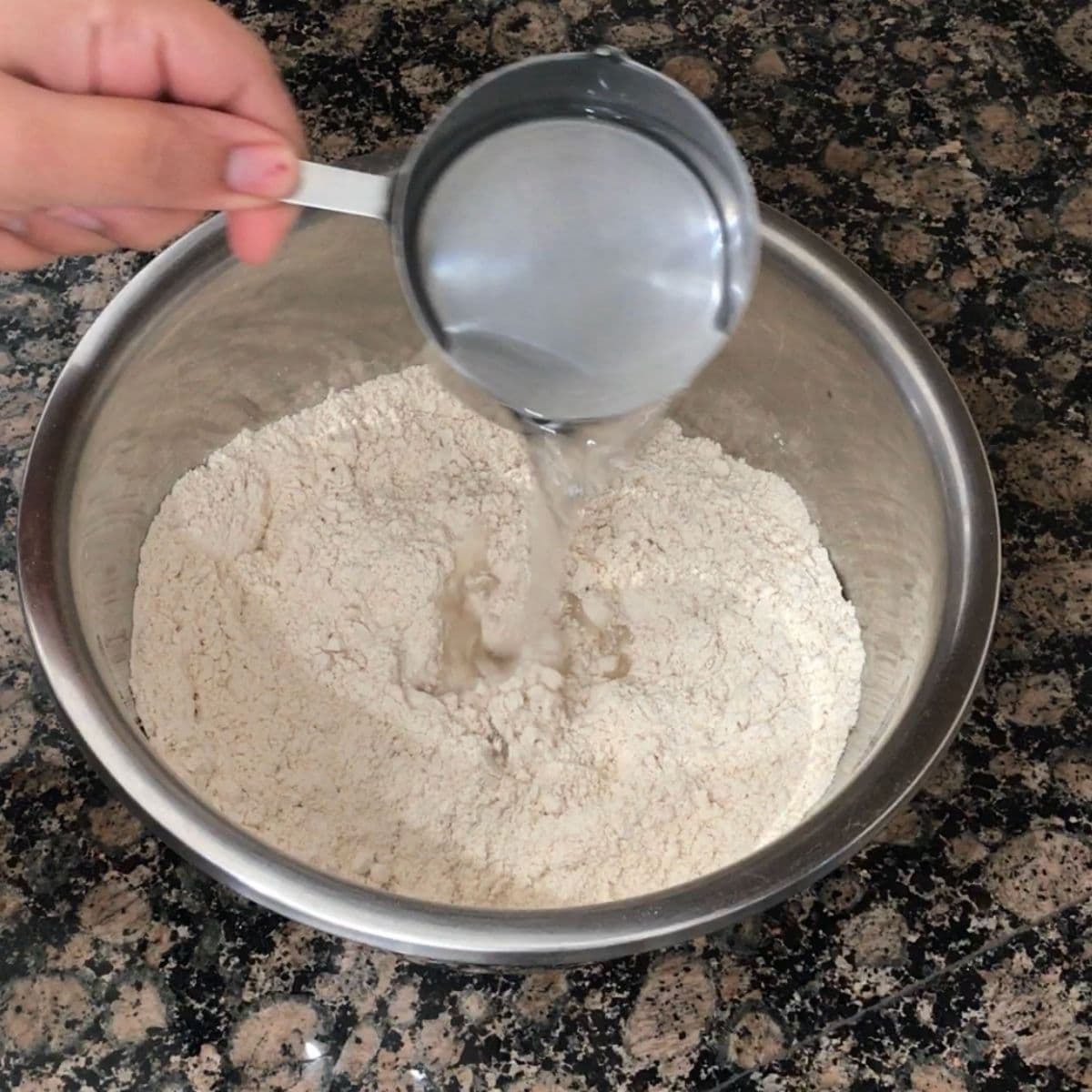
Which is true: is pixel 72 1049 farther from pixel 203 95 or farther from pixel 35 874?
pixel 203 95

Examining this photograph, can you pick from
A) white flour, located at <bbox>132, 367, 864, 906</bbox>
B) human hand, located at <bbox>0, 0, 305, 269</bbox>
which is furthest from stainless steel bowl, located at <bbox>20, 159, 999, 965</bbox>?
human hand, located at <bbox>0, 0, 305, 269</bbox>

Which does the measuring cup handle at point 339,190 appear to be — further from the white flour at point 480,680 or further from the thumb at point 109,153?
the white flour at point 480,680

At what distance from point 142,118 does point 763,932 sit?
0.65 m

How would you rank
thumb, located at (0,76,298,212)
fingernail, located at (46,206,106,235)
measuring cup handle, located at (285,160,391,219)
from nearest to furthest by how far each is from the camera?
thumb, located at (0,76,298,212)
measuring cup handle, located at (285,160,391,219)
fingernail, located at (46,206,106,235)

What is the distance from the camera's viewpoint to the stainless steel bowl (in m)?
0.70

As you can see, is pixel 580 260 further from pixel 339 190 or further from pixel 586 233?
pixel 339 190

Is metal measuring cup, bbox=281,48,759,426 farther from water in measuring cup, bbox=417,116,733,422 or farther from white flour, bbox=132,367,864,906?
white flour, bbox=132,367,864,906

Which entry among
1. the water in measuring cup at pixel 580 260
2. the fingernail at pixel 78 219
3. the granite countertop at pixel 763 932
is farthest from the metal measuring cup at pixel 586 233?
the granite countertop at pixel 763 932

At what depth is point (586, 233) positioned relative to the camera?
82 centimetres

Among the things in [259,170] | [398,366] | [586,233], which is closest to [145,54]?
[259,170]

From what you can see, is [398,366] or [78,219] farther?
[398,366]

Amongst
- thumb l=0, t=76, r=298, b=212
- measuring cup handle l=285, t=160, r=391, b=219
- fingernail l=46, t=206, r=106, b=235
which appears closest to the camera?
thumb l=0, t=76, r=298, b=212

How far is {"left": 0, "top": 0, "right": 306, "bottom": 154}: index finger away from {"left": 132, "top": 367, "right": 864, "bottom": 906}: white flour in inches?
15.4

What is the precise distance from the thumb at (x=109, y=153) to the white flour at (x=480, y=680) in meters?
0.40
